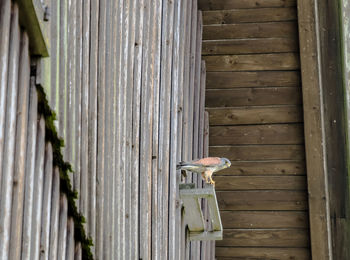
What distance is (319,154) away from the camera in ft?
20.5

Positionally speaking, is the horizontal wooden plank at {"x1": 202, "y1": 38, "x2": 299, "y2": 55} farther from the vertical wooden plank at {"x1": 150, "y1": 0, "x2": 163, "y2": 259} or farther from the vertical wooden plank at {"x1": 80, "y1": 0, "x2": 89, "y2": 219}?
the vertical wooden plank at {"x1": 80, "y1": 0, "x2": 89, "y2": 219}

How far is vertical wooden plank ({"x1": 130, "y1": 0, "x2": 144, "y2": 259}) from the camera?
3367 mm

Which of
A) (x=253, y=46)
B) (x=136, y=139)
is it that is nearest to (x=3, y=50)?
(x=136, y=139)

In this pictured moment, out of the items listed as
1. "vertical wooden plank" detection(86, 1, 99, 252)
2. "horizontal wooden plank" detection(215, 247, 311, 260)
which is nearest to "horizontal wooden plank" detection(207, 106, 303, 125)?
"horizontal wooden plank" detection(215, 247, 311, 260)

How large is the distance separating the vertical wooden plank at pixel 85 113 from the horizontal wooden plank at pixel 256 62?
3.84m

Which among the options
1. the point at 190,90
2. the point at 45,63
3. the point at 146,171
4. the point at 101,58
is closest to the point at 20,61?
the point at 45,63

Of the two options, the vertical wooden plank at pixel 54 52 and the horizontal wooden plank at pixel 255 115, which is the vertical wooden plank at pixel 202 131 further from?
the vertical wooden plank at pixel 54 52

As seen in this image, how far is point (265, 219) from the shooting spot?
637 centimetres

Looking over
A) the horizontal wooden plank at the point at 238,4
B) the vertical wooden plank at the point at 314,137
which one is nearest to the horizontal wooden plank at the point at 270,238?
the vertical wooden plank at the point at 314,137

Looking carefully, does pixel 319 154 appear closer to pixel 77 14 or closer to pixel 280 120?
pixel 280 120

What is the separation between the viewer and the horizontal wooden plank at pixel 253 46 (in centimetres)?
653

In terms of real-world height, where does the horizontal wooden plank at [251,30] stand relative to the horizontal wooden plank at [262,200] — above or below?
above

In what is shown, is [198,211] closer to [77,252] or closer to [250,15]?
[77,252]

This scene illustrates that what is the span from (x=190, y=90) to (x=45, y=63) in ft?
10.1
